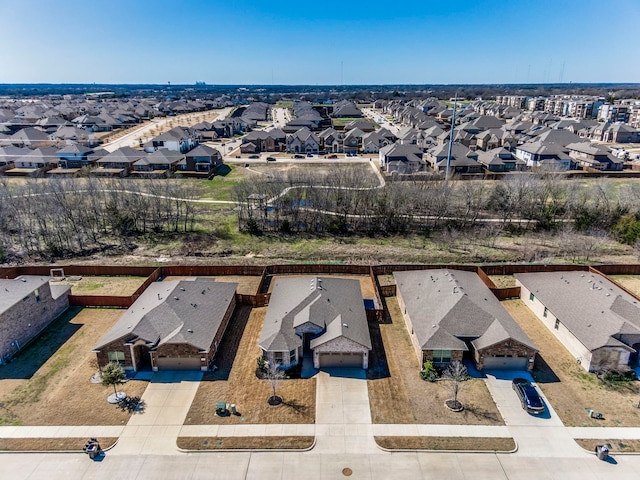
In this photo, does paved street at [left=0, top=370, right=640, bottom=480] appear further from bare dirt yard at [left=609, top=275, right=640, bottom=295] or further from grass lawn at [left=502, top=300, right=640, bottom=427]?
bare dirt yard at [left=609, top=275, right=640, bottom=295]

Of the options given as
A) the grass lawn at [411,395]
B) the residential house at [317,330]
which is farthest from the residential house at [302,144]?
the grass lawn at [411,395]

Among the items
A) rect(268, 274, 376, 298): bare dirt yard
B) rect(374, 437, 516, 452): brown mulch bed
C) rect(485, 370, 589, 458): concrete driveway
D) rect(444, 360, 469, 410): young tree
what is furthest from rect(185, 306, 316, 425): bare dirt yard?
rect(485, 370, 589, 458): concrete driveway

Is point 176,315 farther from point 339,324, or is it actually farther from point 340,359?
point 340,359

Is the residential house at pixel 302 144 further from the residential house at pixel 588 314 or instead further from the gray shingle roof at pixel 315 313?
the residential house at pixel 588 314

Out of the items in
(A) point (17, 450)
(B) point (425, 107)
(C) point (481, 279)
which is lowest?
(A) point (17, 450)

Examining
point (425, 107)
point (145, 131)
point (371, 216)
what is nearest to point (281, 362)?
point (371, 216)

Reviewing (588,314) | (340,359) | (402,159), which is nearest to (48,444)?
(340,359)

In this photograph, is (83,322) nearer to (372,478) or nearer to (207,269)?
(207,269)
